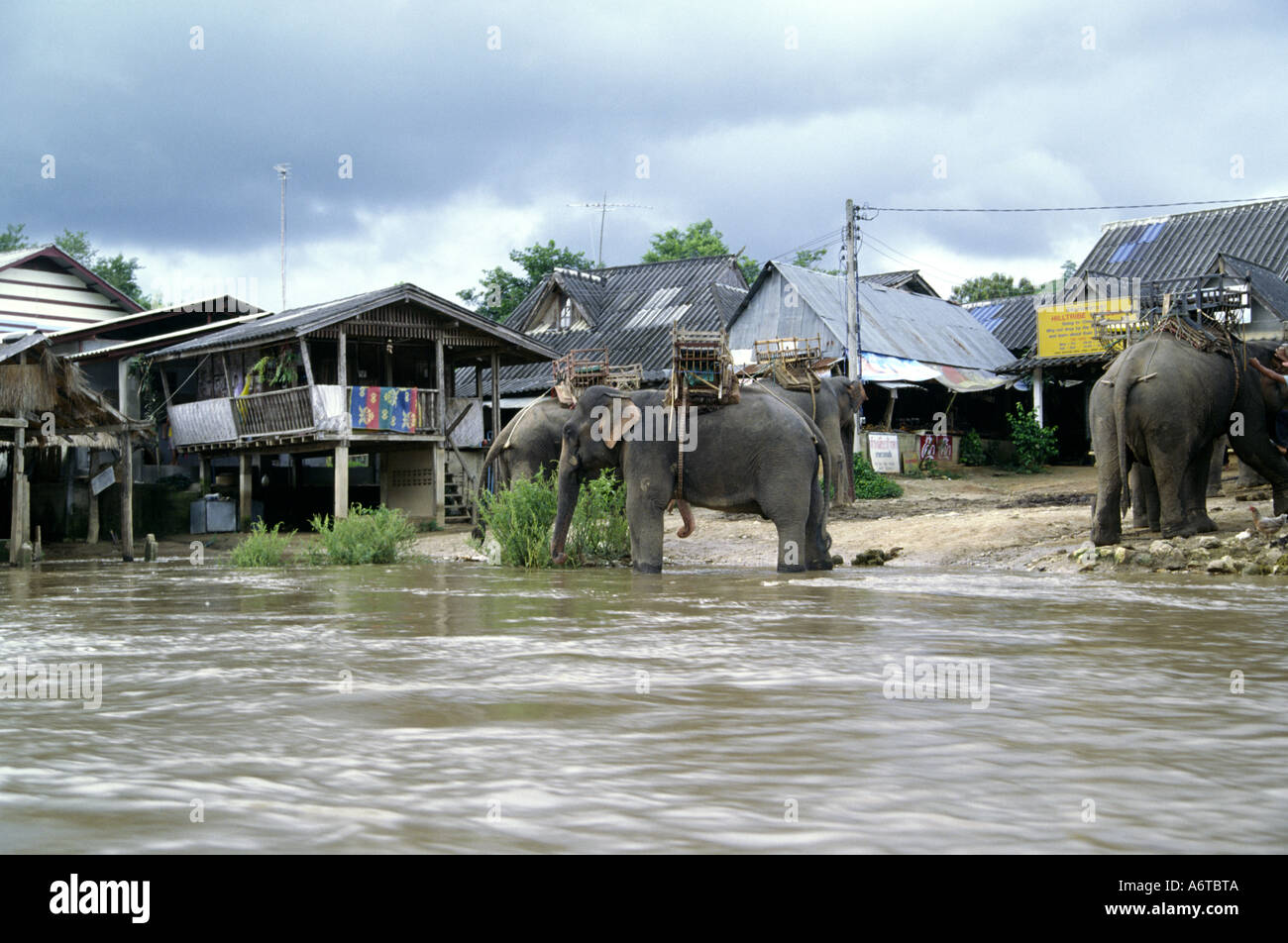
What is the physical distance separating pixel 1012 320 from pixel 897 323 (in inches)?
251

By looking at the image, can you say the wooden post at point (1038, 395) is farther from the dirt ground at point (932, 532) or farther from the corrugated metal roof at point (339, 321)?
the corrugated metal roof at point (339, 321)

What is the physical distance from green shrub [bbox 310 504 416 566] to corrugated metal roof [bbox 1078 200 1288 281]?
18.2m

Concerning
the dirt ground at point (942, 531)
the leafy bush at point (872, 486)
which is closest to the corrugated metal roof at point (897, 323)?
the leafy bush at point (872, 486)

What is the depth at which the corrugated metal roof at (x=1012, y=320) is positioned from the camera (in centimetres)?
3231

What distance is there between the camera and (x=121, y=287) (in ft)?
149

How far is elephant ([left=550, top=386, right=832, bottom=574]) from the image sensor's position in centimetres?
1056

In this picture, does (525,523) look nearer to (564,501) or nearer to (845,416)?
(564,501)

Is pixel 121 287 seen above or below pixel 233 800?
above

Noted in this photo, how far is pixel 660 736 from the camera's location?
126 inches

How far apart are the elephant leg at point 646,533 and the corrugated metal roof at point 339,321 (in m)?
11.3

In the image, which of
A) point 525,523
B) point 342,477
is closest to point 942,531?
point 525,523

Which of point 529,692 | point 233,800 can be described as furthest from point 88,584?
point 233,800
